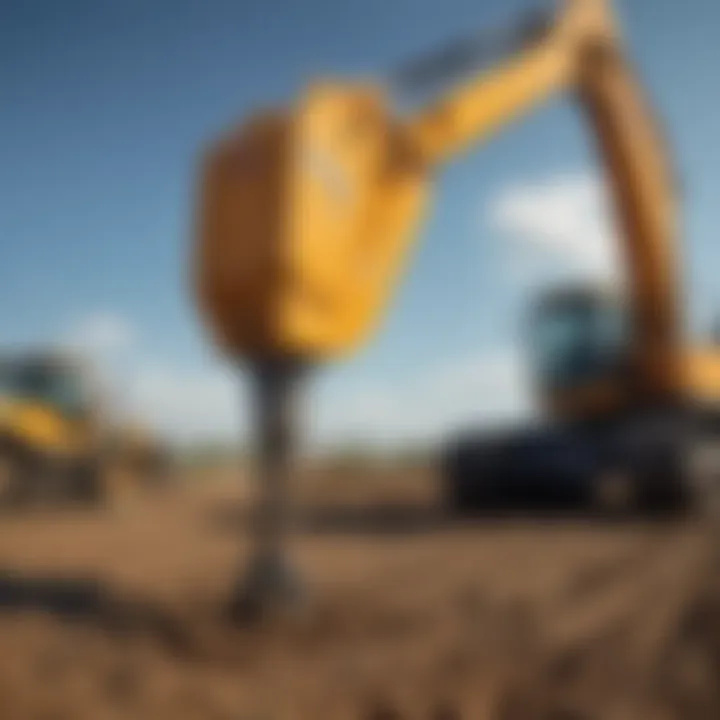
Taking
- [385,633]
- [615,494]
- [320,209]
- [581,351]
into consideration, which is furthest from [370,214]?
[615,494]

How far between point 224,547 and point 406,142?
14.2 ft

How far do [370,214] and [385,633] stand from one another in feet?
7.31

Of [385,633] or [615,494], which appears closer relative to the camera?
[385,633]

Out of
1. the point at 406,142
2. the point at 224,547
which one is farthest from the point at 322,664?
the point at 224,547

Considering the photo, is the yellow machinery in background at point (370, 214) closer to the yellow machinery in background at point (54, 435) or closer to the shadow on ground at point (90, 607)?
the shadow on ground at point (90, 607)

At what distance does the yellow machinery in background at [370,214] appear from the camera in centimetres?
471

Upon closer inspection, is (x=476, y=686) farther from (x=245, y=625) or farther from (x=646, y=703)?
(x=245, y=625)

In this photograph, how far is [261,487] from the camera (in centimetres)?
514

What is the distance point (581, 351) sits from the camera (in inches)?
395

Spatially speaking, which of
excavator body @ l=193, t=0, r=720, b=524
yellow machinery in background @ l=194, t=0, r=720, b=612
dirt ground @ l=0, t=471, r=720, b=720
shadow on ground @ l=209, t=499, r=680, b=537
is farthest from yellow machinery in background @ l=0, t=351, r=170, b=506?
yellow machinery in background @ l=194, t=0, r=720, b=612

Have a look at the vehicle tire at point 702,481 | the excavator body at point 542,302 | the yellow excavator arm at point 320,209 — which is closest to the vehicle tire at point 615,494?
the excavator body at point 542,302

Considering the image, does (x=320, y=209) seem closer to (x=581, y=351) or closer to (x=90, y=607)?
(x=90, y=607)

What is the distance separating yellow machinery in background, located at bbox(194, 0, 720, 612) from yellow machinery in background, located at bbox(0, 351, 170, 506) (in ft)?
20.8

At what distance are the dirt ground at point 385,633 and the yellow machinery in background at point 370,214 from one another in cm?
70
